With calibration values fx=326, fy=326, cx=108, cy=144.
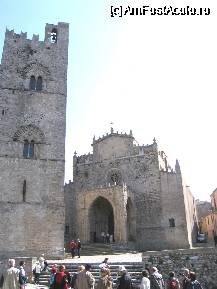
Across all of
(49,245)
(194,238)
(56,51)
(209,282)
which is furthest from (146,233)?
(56,51)

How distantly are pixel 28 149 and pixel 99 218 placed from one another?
506 inches

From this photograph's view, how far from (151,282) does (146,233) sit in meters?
23.1

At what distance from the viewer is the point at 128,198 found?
3131 cm

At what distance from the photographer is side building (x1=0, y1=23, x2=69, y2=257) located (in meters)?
19.6

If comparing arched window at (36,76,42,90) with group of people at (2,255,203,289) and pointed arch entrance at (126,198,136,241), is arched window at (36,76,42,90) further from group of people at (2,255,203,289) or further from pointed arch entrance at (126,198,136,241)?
group of people at (2,255,203,289)

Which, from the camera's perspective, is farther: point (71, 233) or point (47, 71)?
point (71, 233)

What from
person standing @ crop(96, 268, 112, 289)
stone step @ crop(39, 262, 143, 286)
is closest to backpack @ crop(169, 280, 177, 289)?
person standing @ crop(96, 268, 112, 289)

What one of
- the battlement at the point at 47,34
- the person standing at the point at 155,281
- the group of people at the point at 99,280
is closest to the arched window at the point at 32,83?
the battlement at the point at 47,34

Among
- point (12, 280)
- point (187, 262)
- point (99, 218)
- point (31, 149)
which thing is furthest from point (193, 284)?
point (99, 218)

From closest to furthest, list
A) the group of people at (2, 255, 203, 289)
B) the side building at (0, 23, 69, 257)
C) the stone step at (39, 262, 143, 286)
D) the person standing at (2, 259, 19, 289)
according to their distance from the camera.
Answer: the group of people at (2, 255, 203, 289) → the person standing at (2, 259, 19, 289) → the stone step at (39, 262, 143, 286) → the side building at (0, 23, 69, 257)

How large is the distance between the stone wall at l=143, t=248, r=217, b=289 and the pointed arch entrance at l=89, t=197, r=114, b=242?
14.6 m

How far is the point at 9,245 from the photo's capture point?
749 inches

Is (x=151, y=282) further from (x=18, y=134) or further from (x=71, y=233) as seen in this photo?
(x=71, y=233)

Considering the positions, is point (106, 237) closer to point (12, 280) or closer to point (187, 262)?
point (187, 262)
